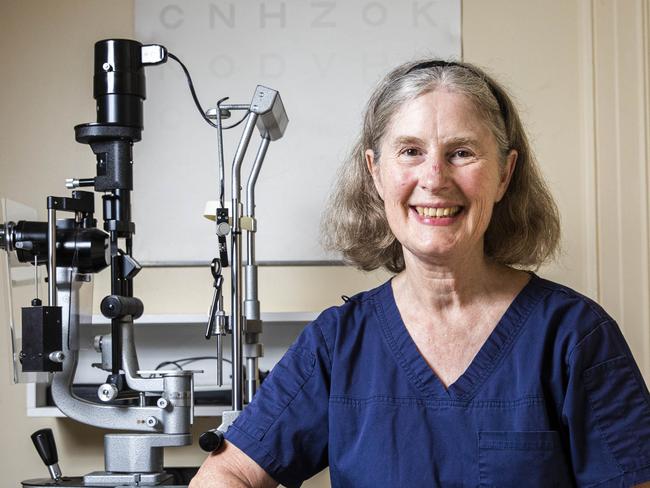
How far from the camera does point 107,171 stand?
6.04ft

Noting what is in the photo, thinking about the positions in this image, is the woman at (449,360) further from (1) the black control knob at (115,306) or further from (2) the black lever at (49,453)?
(2) the black lever at (49,453)

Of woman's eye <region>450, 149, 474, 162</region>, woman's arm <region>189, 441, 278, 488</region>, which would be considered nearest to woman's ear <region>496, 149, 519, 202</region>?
woman's eye <region>450, 149, 474, 162</region>

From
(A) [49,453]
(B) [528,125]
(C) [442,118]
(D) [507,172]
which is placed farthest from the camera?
(B) [528,125]

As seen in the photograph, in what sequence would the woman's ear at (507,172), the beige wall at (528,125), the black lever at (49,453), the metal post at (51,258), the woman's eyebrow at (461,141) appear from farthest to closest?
the beige wall at (528,125) < the black lever at (49,453) < the metal post at (51,258) < the woman's ear at (507,172) < the woman's eyebrow at (461,141)

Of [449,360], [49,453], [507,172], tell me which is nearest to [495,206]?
[507,172]

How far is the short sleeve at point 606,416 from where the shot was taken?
46.6 inches

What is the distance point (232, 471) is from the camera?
4.33ft

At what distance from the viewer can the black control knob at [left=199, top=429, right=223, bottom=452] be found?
1317 millimetres

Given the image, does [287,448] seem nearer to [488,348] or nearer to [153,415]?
[488,348]

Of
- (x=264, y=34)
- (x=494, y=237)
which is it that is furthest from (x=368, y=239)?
(x=264, y=34)

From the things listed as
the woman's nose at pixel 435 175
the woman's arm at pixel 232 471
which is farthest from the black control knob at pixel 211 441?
the woman's nose at pixel 435 175

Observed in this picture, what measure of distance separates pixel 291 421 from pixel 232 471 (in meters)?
0.11

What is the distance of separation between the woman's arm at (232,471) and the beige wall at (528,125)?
116cm

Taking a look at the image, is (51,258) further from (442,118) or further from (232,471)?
(442,118)
